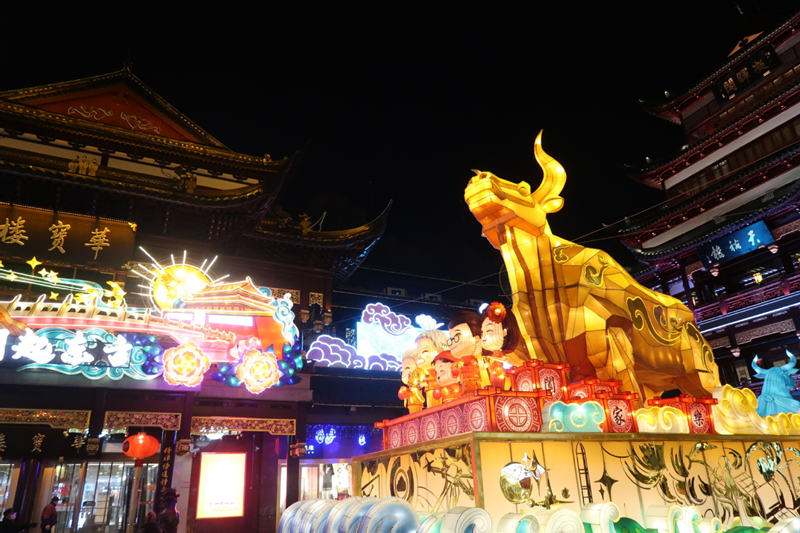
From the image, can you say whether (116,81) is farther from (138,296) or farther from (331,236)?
(331,236)

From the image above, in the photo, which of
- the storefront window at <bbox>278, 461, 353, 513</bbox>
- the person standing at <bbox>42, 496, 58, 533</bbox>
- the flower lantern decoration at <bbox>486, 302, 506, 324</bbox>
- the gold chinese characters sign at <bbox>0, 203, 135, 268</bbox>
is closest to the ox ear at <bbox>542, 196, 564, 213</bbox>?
the flower lantern decoration at <bbox>486, 302, 506, 324</bbox>

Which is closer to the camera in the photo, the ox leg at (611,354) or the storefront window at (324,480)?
the ox leg at (611,354)

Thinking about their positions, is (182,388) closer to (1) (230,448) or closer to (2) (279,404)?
(2) (279,404)

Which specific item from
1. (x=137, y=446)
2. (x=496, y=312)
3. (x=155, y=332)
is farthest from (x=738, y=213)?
(x=137, y=446)

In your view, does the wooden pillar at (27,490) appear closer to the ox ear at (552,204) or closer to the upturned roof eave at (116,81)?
the upturned roof eave at (116,81)

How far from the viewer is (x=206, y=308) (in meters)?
11.4

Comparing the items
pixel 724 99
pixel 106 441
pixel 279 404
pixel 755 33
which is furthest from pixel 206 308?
pixel 755 33

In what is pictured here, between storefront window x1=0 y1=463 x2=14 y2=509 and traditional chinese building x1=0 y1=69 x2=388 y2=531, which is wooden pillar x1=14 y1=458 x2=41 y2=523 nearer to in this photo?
traditional chinese building x1=0 y1=69 x2=388 y2=531

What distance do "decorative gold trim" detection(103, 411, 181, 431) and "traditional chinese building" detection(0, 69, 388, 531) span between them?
1.1 inches

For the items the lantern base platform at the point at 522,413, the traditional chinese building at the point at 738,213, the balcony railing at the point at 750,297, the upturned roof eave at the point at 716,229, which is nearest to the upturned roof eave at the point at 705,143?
the traditional chinese building at the point at 738,213

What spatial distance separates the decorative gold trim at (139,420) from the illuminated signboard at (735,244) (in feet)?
57.5

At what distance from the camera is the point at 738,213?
53.5 feet

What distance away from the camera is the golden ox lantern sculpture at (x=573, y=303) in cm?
560

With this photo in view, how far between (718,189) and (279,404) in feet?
52.5
